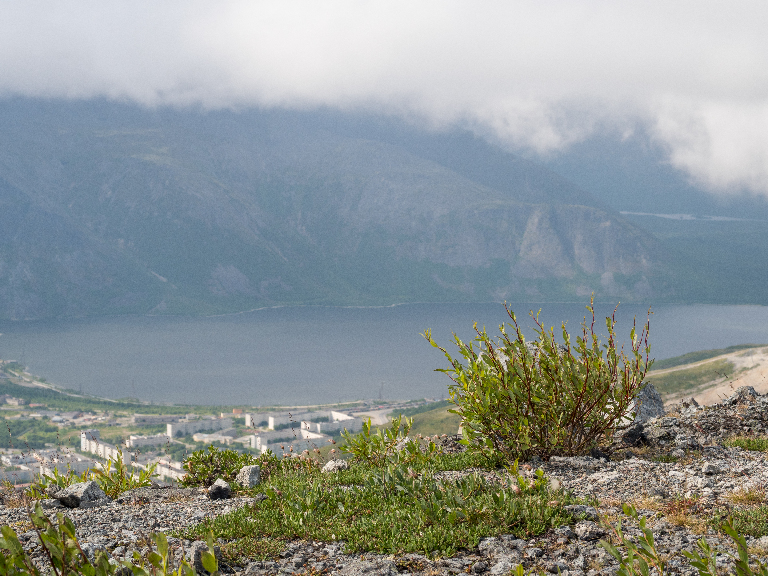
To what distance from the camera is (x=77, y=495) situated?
8.79 metres

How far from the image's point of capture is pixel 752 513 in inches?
250

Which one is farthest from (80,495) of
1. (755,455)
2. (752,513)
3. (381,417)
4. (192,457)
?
(381,417)

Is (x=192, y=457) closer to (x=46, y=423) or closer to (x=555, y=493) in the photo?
(x=555, y=493)

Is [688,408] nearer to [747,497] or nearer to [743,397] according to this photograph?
[743,397]

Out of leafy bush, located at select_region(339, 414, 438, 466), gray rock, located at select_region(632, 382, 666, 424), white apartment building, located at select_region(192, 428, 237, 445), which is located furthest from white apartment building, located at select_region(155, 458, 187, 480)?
white apartment building, located at select_region(192, 428, 237, 445)

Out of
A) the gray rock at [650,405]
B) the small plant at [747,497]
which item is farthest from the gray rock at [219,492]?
the gray rock at [650,405]

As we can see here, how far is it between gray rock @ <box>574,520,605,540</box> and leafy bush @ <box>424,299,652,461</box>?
251cm

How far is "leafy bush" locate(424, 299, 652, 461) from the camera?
8.91m

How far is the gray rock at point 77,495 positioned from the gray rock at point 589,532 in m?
6.54

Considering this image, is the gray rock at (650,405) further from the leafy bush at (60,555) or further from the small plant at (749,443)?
the leafy bush at (60,555)

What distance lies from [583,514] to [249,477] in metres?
5.15

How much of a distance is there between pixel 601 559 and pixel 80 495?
6.82 meters

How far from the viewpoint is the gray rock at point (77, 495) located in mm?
8812

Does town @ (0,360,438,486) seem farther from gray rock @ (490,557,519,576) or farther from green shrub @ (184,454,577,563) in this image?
gray rock @ (490,557,519,576)
